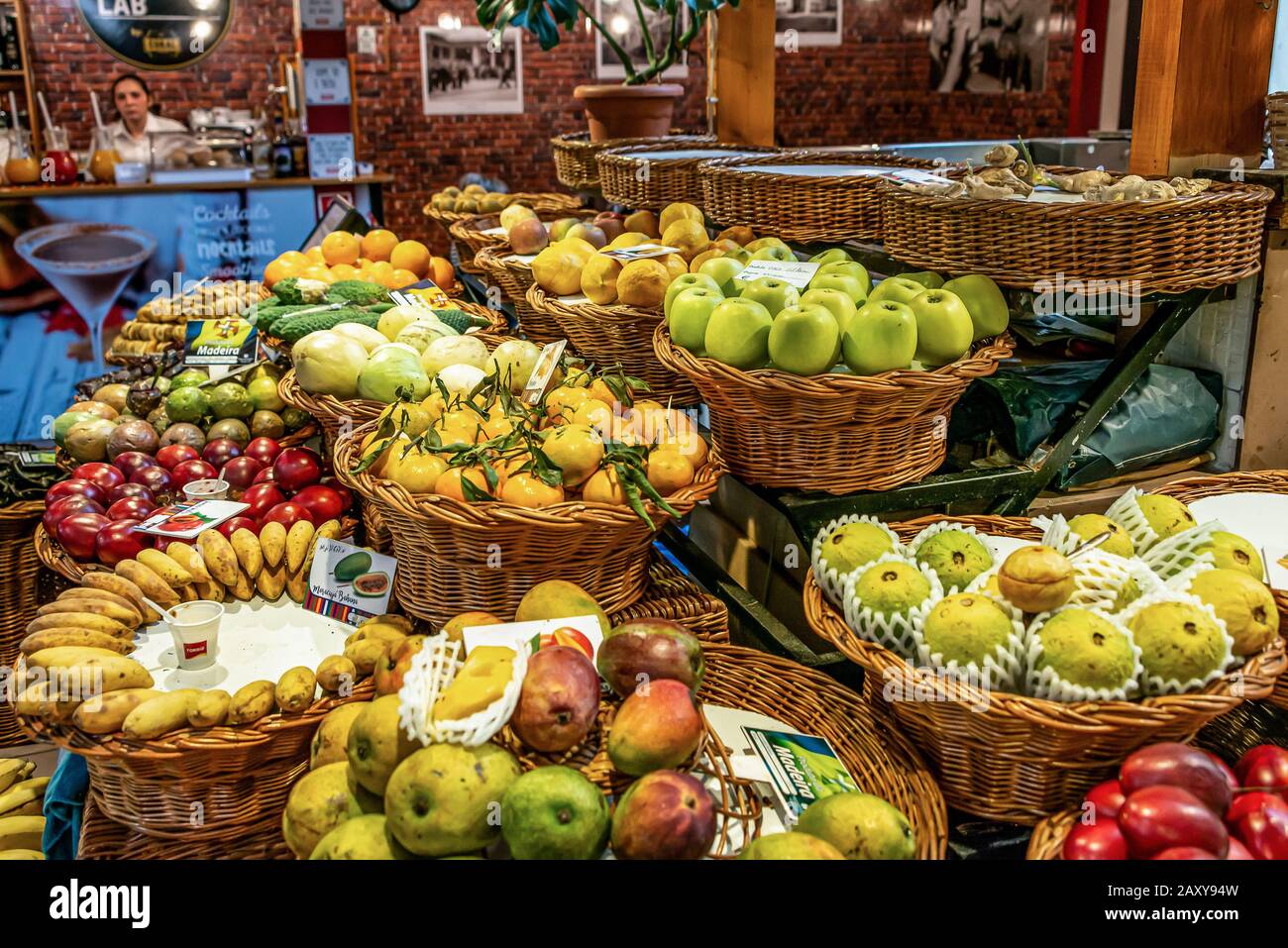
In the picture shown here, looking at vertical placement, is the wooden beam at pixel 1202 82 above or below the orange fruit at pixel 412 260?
above

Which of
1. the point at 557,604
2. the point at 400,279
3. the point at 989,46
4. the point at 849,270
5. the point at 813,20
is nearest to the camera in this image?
the point at 557,604

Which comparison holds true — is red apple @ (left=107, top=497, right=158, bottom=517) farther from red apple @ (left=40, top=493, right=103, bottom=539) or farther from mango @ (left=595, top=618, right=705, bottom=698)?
mango @ (left=595, top=618, right=705, bottom=698)

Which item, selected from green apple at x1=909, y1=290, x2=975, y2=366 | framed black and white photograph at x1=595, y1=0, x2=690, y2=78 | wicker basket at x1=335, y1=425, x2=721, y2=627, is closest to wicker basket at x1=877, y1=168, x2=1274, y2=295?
green apple at x1=909, y1=290, x2=975, y2=366

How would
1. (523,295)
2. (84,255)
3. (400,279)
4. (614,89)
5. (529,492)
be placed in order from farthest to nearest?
(84,255) → (614,89) → (400,279) → (523,295) → (529,492)

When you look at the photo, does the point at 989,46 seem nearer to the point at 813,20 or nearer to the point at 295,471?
the point at 813,20

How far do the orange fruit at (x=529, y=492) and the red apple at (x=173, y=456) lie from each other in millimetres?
1303

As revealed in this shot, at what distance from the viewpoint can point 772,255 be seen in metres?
2.42

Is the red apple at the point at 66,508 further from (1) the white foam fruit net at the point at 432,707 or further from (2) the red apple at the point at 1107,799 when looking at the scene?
(2) the red apple at the point at 1107,799

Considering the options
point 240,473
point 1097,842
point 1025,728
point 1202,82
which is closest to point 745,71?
point 1202,82

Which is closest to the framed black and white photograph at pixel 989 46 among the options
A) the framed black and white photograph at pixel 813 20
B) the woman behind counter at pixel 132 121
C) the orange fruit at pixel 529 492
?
the framed black and white photograph at pixel 813 20

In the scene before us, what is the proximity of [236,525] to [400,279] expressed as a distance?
165 centimetres

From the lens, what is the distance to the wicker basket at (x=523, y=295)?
10.0 ft
